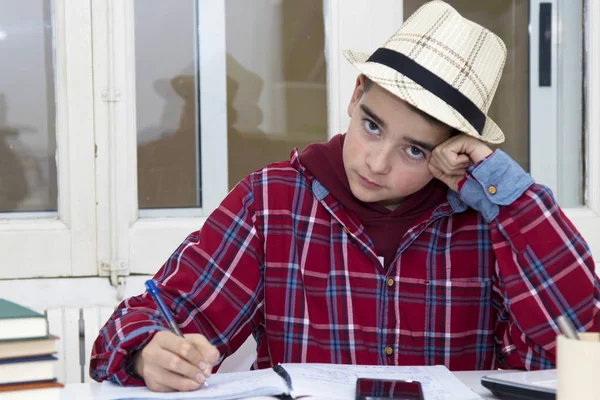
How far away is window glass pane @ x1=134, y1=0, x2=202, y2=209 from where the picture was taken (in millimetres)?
1953

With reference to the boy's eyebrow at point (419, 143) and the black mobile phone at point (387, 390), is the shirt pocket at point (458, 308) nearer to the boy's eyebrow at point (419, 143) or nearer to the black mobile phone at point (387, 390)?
the boy's eyebrow at point (419, 143)

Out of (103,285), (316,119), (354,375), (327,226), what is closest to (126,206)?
(103,285)

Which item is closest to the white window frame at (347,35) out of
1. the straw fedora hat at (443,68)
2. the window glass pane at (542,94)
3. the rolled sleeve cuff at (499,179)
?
the window glass pane at (542,94)

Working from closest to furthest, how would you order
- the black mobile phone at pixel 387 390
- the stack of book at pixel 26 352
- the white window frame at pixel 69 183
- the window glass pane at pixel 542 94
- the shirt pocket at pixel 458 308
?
the stack of book at pixel 26 352
the black mobile phone at pixel 387 390
the shirt pocket at pixel 458 308
the white window frame at pixel 69 183
the window glass pane at pixel 542 94

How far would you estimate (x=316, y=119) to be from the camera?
2.06 m

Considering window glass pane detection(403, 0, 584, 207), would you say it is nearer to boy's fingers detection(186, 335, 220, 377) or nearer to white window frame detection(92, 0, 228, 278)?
white window frame detection(92, 0, 228, 278)

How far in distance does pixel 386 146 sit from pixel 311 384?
0.44 m

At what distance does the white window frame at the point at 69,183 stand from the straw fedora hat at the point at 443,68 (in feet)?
2.89

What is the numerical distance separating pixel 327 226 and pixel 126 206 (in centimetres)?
72

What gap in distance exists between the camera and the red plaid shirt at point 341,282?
128 centimetres

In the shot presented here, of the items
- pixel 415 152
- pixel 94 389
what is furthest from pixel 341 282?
pixel 94 389

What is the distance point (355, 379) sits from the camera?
1.00m

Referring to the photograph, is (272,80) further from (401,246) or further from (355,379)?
(355,379)

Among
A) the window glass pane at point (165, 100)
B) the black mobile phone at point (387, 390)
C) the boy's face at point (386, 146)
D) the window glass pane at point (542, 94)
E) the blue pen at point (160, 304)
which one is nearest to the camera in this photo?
the black mobile phone at point (387, 390)
